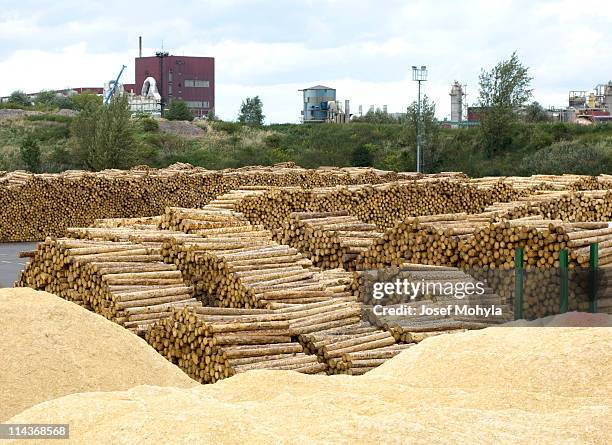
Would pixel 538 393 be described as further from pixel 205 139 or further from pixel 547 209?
pixel 205 139

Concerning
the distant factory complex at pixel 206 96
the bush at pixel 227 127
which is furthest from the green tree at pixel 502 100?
the bush at pixel 227 127

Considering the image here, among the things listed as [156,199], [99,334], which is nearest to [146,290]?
[99,334]

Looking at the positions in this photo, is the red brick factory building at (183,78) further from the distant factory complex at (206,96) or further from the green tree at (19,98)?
the green tree at (19,98)

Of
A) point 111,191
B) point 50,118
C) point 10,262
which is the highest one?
point 50,118

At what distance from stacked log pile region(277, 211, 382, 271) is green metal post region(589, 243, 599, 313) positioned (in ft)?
15.7

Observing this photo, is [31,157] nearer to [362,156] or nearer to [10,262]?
[362,156]

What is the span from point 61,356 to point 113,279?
4927 mm

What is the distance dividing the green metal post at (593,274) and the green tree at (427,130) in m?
42.6

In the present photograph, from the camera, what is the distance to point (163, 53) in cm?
9956

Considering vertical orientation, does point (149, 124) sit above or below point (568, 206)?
above

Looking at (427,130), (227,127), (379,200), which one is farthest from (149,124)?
(379,200)

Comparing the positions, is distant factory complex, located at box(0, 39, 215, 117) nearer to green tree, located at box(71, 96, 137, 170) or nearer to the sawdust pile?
green tree, located at box(71, 96, 137, 170)

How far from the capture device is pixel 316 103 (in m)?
86.8

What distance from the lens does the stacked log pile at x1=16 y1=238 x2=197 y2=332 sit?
15.0 meters
